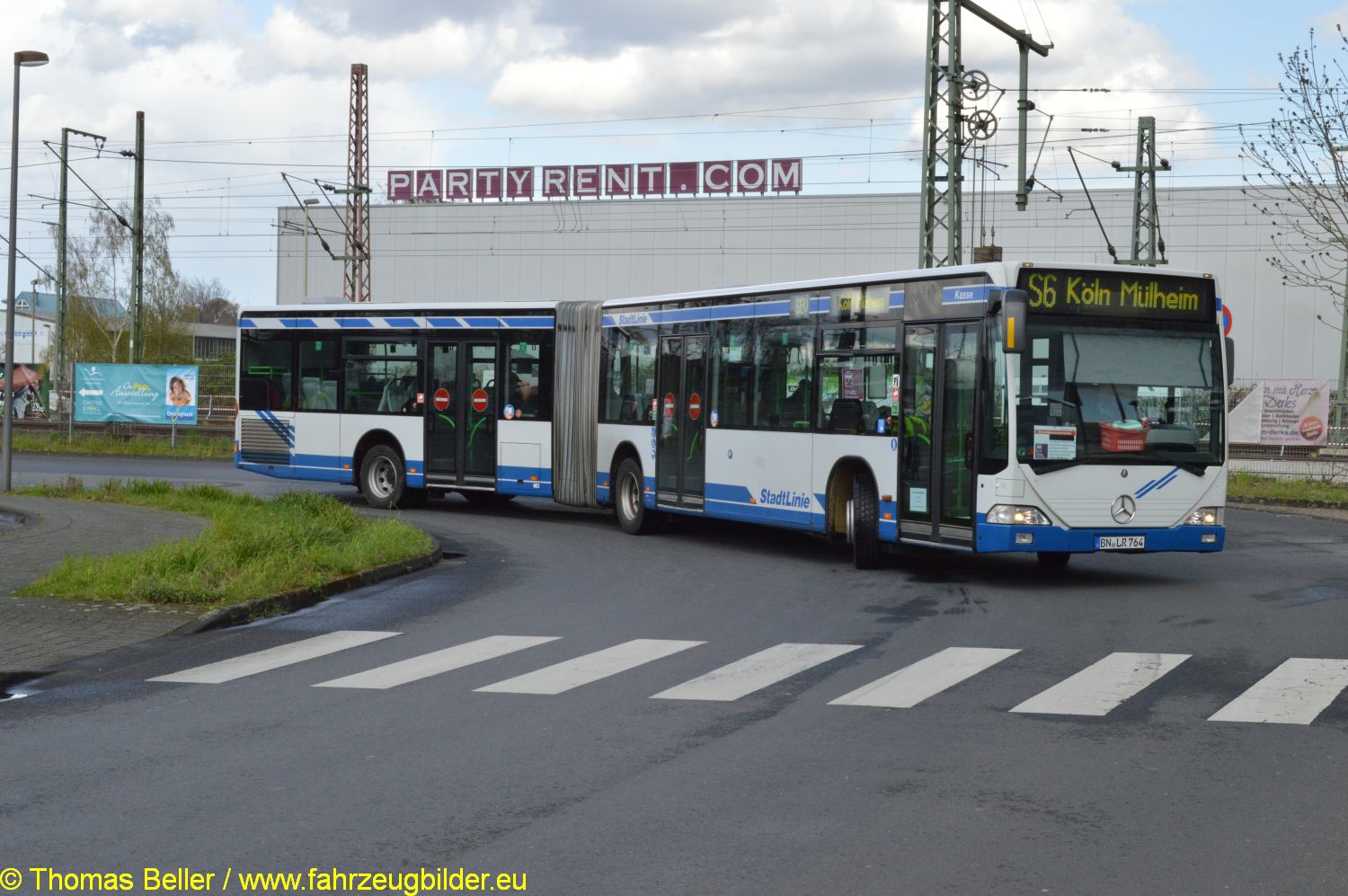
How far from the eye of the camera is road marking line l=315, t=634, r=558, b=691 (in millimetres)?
9477

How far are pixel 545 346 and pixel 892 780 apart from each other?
15969 millimetres

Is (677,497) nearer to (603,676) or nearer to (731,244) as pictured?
(603,676)

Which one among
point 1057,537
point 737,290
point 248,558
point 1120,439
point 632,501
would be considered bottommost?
point 248,558

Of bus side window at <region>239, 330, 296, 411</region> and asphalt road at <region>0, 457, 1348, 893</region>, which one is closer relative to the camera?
asphalt road at <region>0, 457, 1348, 893</region>

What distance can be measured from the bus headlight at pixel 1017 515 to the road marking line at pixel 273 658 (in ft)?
18.0

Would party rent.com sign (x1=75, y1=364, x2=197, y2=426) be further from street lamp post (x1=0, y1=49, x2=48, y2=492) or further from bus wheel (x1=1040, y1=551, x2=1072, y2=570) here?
bus wheel (x1=1040, y1=551, x2=1072, y2=570)

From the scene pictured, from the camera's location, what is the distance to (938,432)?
14914mm

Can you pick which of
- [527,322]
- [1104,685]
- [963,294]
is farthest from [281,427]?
[1104,685]

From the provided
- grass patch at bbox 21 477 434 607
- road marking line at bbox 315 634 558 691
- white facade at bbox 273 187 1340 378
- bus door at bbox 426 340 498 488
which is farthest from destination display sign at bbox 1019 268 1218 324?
white facade at bbox 273 187 1340 378

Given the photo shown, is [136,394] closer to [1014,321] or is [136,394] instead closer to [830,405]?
[830,405]

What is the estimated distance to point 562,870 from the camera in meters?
5.41

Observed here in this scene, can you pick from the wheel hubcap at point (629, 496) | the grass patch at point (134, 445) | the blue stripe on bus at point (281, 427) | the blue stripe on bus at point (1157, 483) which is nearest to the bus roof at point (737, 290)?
the blue stripe on bus at point (281, 427)

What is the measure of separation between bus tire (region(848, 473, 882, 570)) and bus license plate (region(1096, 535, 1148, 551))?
2232mm

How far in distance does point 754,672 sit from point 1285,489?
2170 cm
